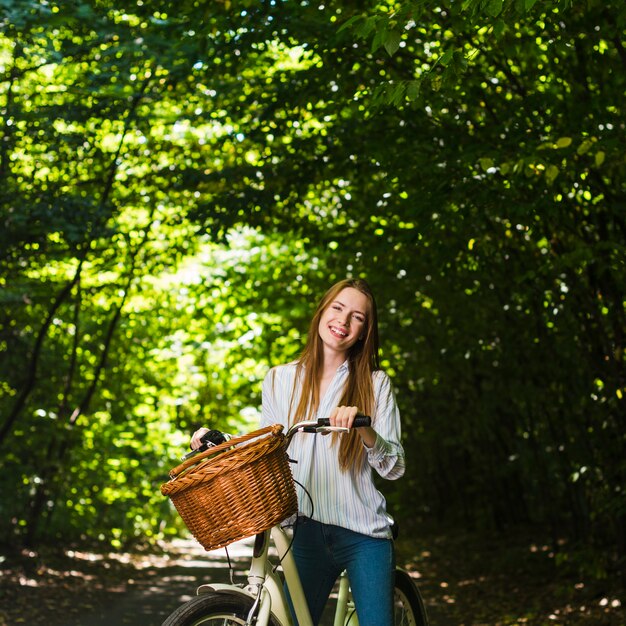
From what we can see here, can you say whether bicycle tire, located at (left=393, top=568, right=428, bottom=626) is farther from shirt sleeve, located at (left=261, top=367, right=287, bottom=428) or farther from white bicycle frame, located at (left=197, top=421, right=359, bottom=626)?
shirt sleeve, located at (left=261, top=367, right=287, bottom=428)

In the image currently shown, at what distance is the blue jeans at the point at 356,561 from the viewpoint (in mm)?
3650

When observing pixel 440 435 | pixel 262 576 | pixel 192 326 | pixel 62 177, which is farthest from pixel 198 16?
pixel 440 435

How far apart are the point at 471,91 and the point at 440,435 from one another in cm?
880

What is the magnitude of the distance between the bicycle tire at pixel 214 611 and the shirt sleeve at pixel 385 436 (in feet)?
2.16

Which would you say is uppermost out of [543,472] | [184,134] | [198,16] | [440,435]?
[184,134]

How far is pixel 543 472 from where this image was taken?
36.1 feet

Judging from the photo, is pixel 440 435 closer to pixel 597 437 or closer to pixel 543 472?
pixel 543 472

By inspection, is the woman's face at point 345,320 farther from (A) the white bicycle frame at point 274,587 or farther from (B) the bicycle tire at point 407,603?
(B) the bicycle tire at point 407,603

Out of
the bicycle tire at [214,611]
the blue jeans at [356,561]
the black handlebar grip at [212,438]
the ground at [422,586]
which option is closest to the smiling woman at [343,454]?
the blue jeans at [356,561]

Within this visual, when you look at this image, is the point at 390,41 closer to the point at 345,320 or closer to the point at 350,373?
the point at 345,320

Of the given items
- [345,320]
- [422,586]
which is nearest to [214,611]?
[345,320]

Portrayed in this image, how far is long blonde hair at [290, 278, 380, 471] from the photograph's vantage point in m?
3.64

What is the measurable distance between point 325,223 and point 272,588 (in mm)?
8015

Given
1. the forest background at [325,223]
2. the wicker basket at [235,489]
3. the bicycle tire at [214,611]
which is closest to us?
the wicker basket at [235,489]
